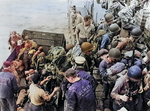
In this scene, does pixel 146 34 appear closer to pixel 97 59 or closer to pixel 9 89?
pixel 97 59

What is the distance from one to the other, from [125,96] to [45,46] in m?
3.76

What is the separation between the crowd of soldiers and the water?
3.65m

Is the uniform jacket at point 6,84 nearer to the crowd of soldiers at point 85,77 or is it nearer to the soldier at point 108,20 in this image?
the crowd of soldiers at point 85,77

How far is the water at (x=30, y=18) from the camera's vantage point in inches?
427

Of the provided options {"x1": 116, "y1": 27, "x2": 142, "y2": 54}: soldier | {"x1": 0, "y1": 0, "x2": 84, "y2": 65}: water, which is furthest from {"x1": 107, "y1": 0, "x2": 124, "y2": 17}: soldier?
{"x1": 0, "y1": 0, "x2": 84, "y2": 65}: water

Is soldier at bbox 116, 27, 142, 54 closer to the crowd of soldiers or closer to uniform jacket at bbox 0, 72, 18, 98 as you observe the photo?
the crowd of soldiers

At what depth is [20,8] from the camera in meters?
16.3

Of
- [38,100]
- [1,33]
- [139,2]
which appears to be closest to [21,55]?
[38,100]

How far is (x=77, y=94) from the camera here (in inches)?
109

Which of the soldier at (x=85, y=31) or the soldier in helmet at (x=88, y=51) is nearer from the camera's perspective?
the soldier in helmet at (x=88, y=51)

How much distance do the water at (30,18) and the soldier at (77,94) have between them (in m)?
5.51

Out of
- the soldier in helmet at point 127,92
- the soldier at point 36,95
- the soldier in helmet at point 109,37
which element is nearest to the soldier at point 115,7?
the soldier in helmet at point 109,37

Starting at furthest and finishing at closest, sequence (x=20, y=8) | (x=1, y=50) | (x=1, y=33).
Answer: (x=20, y=8)
(x=1, y=33)
(x=1, y=50)

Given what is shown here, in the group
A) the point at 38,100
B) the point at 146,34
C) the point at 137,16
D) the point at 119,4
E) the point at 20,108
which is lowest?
the point at 20,108
